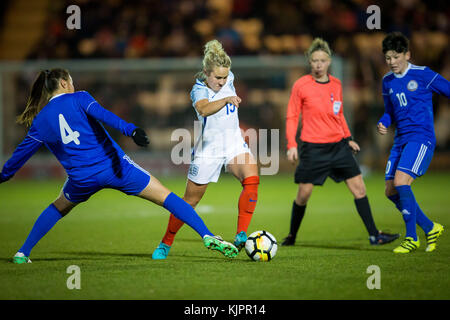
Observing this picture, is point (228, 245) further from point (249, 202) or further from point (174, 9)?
point (174, 9)

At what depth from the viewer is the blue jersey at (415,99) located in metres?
6.28

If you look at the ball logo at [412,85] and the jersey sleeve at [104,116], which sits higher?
the ball logo at [412,85]

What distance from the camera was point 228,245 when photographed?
5.50 meters

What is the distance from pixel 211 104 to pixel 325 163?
1.60 metres

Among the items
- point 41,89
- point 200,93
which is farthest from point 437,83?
point 41,89

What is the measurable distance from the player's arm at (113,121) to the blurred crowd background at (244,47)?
1100 cm

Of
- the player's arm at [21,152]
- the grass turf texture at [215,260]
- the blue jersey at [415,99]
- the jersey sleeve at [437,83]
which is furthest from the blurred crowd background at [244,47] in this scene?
the player's arm at [21,152]

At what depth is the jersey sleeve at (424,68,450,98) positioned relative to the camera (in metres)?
6.21

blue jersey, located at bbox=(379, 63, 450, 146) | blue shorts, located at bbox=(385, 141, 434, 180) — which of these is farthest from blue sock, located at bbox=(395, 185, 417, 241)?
blue jersey, located at bbox=(379, 63, 450, 146)

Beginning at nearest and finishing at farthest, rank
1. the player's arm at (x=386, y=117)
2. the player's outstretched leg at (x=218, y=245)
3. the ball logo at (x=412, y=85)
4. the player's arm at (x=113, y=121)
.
A: the player's arm at (x=113, y=121) < the player's outstretched leg at (x=218, y=245) < the ball logo at (x=412, y=85) < the player's arm at (x=386, y=117)

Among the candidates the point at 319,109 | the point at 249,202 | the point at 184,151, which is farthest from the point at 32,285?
the point at 184,151

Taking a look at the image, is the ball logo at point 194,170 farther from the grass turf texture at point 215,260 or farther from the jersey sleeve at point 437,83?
the jersey sleeve at point 437,83

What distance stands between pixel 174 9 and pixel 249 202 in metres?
14.9

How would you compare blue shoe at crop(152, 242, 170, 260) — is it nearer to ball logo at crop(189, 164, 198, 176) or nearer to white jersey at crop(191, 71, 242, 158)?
ball logo at crop(189, 164, 198, 176)
